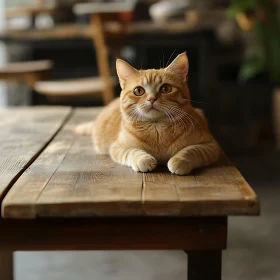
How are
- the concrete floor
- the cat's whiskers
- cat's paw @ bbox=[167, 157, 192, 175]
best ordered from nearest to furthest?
1. cat's paw @ bbox=[167, 157, 192, 175]
2. the cat's whiskers
3. the concrete floor

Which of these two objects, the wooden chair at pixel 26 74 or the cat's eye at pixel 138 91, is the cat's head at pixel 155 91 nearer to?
the cat's eye at pixel 138 91

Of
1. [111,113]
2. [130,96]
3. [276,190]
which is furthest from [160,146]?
[276,190]

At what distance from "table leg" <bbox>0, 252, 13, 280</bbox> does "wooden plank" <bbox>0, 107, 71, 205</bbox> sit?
381mm

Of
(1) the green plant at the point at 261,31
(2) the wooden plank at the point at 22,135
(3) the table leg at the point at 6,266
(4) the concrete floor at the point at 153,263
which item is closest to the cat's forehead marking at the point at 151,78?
(2) the wooden plank at the point at 22,135

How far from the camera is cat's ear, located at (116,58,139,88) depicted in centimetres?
153

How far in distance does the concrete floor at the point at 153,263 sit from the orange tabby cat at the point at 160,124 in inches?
29.2

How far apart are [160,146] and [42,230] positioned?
46cm

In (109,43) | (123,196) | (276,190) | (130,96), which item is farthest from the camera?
(109,43)

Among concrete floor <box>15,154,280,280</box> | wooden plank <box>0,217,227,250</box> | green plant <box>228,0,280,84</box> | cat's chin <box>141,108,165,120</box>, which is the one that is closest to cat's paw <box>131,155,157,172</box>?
cat's chin <box>141,108,165,120</box>

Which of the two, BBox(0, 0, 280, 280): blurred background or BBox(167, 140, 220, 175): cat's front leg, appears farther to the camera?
BBox(0, 0, 280, 280): blurred background

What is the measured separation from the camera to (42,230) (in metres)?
1.20

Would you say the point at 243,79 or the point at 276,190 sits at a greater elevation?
the point at 243,79

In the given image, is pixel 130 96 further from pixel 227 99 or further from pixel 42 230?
pixel 227 99

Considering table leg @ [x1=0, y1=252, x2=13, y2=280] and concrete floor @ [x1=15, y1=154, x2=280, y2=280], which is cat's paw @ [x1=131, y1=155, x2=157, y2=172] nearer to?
table leg @ [x1=0, y1=252, x2=13, y2=280]
